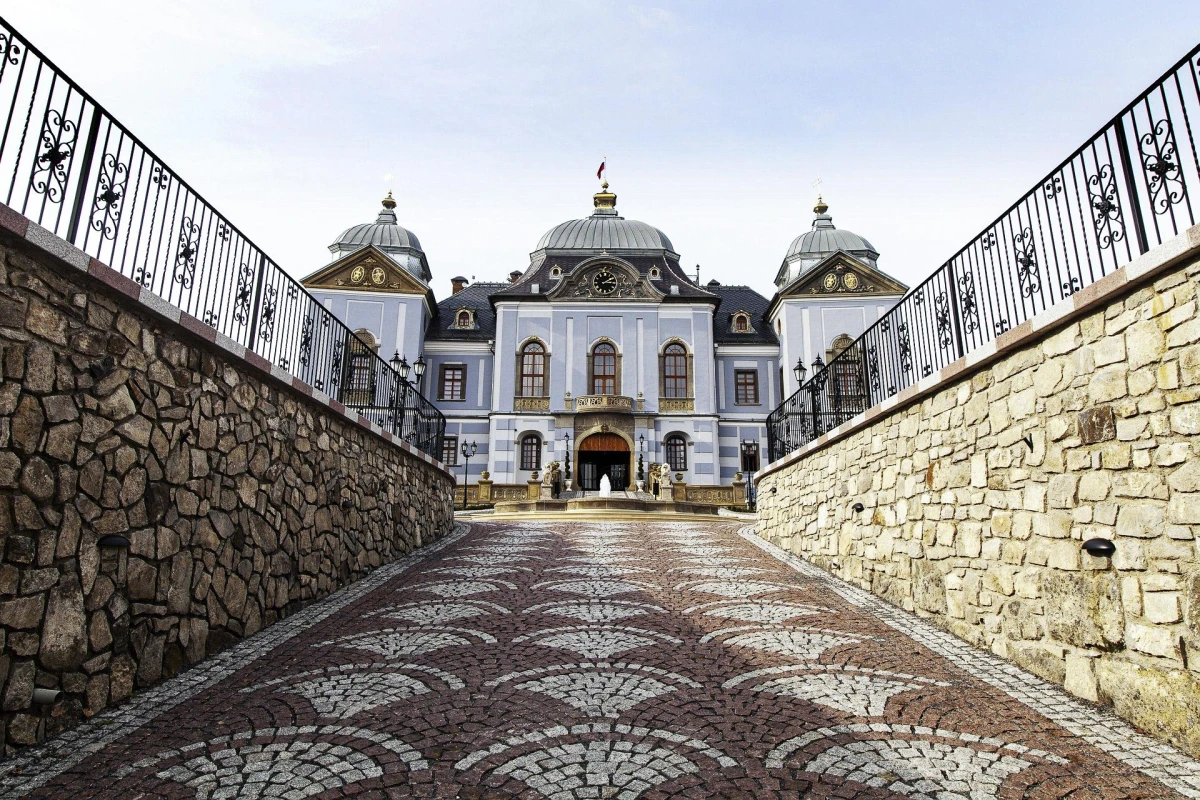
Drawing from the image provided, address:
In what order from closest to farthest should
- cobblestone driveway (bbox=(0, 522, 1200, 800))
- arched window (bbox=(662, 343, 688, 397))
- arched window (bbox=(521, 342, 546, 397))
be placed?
cobblestone driveway (bbox=(0, 522, 1200, 800)) → arched window (bbox=(521, 342, 546, 397)) → arched window (bbox=(662, 343, 688, 397))

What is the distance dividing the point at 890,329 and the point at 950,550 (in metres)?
3.18

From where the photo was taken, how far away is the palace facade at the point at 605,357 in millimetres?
31438

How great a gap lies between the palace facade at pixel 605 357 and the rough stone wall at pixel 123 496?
24551 millimetres

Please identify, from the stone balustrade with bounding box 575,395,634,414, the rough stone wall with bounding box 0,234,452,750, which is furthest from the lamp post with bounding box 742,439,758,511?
the rough stone wall with bounding box 0,234,452,750

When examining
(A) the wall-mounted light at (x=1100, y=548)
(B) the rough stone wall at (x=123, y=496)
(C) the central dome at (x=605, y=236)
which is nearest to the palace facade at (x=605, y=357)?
(C) the central dome at (x=605, y=236)

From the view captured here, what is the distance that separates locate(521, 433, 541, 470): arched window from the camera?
3150 centimetres

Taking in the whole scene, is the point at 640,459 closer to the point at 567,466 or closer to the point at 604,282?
the point at 567,466

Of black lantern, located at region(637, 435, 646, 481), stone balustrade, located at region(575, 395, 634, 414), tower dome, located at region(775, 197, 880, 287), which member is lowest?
black lantern, located at region(637, 435, 646, 481)

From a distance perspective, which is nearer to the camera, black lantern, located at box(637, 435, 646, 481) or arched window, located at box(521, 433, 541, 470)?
black lantern, located at box(637, 435, 646, 481)

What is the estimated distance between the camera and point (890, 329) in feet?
27.2

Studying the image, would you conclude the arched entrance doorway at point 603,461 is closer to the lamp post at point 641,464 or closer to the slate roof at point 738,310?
the lamp post at point 641,464

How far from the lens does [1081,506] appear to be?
4.31 metres

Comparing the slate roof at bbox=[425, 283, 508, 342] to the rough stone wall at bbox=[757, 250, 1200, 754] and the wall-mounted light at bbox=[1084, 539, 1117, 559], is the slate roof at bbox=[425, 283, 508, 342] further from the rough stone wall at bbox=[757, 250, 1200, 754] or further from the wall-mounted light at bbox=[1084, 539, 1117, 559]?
the wall-mounted light at bbox=[1084, 539, 1117, 559]

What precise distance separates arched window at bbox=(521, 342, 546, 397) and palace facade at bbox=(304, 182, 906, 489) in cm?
6
